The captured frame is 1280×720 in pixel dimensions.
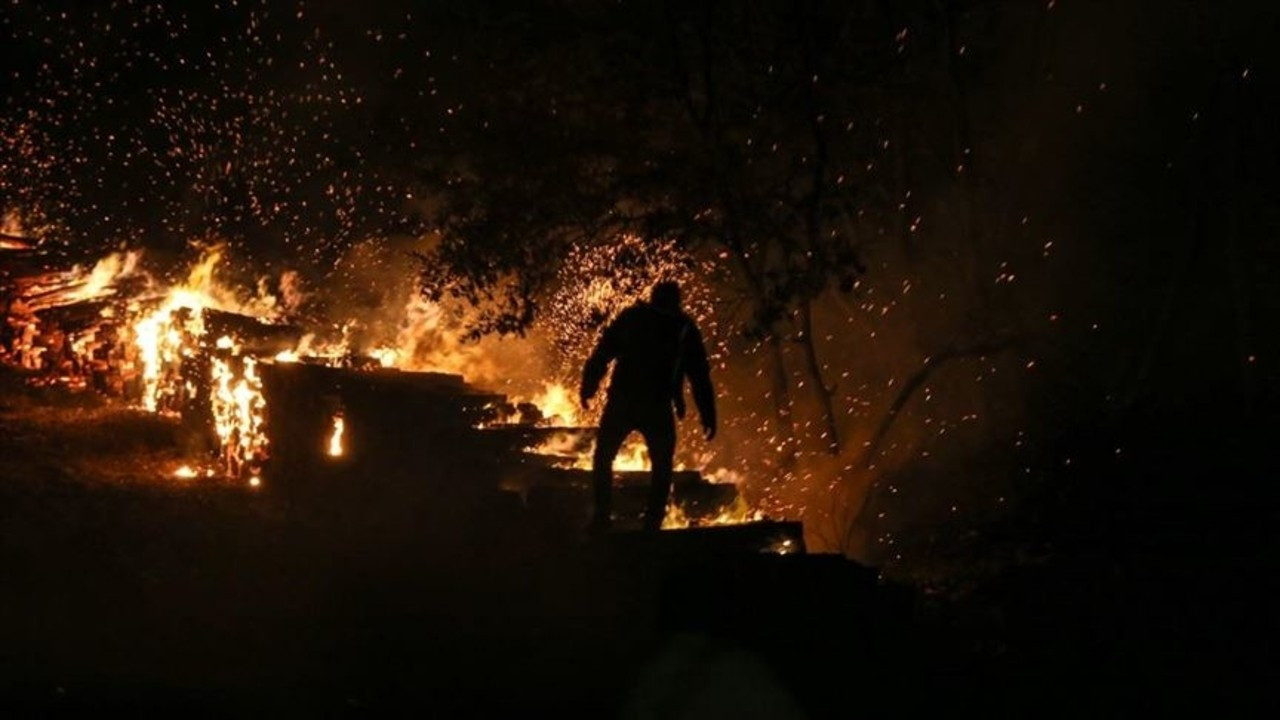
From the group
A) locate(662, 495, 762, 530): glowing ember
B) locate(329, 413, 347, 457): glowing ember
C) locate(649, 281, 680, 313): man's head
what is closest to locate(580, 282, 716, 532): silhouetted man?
locate(649, 281, 680, 313): man's head

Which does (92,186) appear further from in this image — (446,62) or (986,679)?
(986,679)

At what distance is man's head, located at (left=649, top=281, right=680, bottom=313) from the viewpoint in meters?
8.88

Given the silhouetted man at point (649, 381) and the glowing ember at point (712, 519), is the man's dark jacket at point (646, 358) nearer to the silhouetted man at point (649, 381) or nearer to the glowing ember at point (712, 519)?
the silhouetted man at point (649, 381)

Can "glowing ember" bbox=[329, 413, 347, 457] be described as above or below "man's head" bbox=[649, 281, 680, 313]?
below

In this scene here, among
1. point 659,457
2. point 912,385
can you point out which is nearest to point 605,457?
point 659,457

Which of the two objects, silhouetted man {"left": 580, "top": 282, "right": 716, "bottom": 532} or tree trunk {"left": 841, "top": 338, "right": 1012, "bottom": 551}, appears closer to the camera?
silhouetted man {"left": 580, "top": 282, "right": 716, "bottom": 532}

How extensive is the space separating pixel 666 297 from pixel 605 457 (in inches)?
46.0

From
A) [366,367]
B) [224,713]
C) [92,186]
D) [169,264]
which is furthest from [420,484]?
[92,186]

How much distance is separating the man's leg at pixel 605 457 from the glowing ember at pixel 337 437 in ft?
10.7

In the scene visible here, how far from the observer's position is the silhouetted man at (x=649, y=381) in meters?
8.91

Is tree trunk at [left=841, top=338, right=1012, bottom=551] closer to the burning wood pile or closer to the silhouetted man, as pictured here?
the burning wood pile

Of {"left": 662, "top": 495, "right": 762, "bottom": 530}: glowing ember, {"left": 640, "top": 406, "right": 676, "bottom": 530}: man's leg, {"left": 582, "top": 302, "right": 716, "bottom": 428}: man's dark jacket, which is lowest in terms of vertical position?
{"left": 662, "top": 495, "right": 762, "bottom": 530}: glowing ember

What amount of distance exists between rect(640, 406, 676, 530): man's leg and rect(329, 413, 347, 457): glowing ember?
3.49 m

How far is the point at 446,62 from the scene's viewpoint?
1231 centimetres
